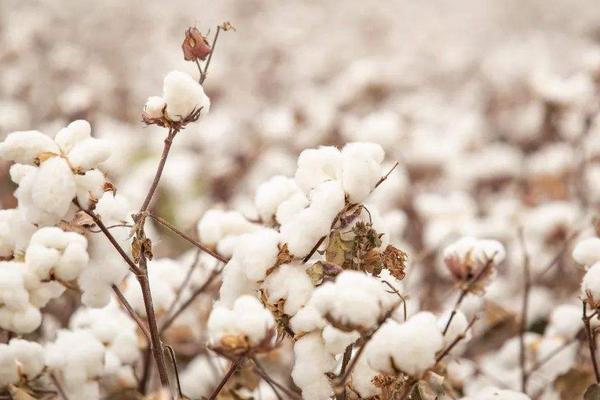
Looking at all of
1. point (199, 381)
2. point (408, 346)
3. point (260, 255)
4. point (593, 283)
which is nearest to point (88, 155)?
point (260, 255)

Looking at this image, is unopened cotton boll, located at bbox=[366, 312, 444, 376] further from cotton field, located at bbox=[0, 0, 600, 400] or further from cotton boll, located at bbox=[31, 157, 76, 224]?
cotton boll, located at bbox=[31, 157, 76, 224]

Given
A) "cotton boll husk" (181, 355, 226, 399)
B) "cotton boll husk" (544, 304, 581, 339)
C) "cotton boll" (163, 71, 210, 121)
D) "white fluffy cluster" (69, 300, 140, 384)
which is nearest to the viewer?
"cotton boll" (163, 71, 210, 121)

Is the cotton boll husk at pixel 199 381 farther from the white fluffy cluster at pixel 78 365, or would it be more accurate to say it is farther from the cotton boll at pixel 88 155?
the cotton boll at pixel 88 155

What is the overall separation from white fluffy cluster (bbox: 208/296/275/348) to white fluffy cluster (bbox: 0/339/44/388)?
0.19 metres

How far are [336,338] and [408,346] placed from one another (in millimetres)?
58

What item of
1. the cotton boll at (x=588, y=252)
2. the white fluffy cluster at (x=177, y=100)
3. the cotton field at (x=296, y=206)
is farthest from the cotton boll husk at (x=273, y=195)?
the cotton boll at (x=588, y=252)

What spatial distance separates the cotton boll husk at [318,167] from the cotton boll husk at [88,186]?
143 millimetres

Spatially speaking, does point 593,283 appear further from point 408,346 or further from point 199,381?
point 199,381

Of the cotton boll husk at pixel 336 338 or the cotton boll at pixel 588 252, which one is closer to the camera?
the cotton boll husk at pixel 336 338

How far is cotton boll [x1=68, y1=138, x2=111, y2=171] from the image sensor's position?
59cm

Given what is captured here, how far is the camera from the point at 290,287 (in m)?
0.58

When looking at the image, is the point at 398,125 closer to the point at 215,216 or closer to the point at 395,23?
the point at 215,216

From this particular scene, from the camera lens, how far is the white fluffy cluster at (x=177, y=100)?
24.6 inches

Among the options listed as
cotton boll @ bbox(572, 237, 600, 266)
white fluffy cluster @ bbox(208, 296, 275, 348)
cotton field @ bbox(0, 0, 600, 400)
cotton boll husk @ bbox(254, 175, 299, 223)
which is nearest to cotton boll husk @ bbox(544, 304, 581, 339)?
cotton field @ bbox(0, 0, 600, 400)
